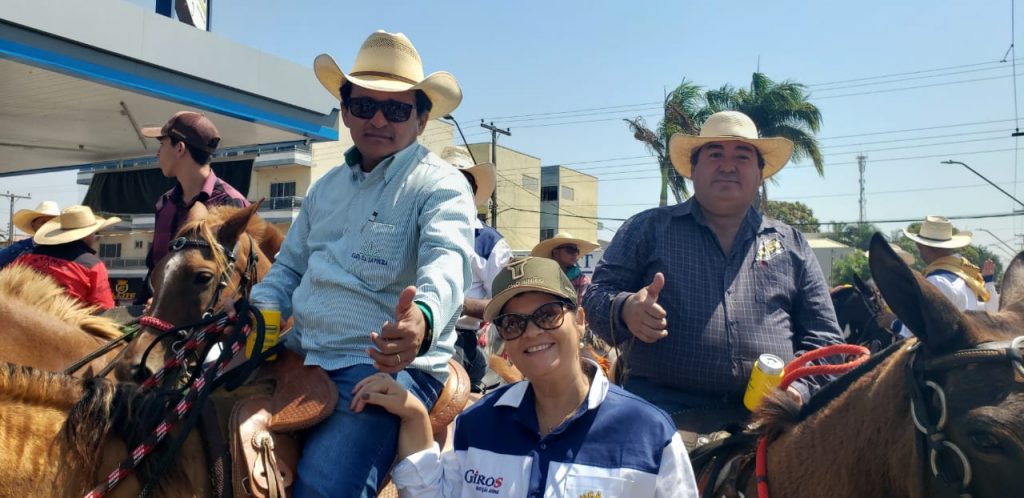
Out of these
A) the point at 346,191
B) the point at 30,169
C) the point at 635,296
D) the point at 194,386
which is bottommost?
the point at 194,386

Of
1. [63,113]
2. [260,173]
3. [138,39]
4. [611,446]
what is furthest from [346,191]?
[260,173]

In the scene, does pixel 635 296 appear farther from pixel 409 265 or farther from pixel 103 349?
pixel 103 349

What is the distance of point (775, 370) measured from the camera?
2.86 meters

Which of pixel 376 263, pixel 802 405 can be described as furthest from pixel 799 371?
pixel 376 263

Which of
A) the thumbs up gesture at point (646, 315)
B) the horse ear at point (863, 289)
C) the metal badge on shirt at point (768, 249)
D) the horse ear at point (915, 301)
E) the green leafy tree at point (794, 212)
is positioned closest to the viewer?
the horse ear at point (915, 301)

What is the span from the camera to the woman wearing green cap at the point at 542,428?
2125 mm

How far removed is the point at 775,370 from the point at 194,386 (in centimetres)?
222

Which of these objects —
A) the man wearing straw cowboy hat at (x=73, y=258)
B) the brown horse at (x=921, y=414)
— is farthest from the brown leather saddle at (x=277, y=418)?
the man wearing straw cowboy hat at (x=73, y=258)

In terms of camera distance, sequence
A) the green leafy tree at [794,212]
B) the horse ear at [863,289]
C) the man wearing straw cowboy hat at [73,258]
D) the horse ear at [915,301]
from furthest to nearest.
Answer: the green leafy tree at [794,212]
the horse ear at [863,289]
the man wearing straw cowboy hat at [73,258]
the horse ear at [915,301]

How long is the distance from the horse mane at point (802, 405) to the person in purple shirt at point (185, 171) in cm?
357

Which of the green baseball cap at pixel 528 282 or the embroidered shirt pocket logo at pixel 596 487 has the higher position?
the green baseball cap at pixel 528 282

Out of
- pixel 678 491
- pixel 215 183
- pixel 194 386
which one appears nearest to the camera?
pixel 678 491

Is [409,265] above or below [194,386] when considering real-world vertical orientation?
above

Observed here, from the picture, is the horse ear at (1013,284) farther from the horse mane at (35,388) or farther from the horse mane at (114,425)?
the horse mane at (35,388)
